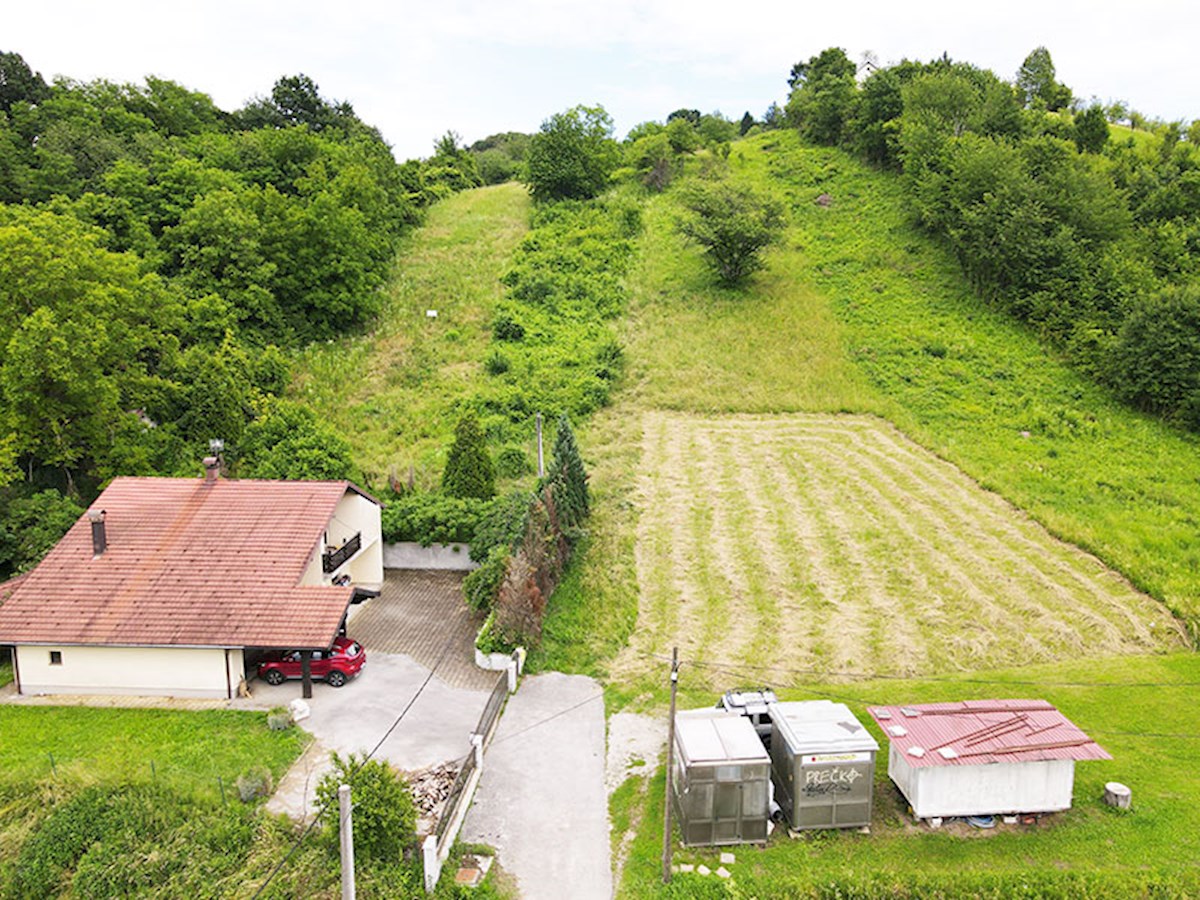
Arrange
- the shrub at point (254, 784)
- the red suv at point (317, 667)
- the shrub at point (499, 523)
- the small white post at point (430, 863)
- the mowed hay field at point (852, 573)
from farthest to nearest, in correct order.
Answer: the shrub at point (499, 523) → the mowed hay field at point (852, 573) → the red suv at point (317, 667) → the shrub at point (254, 784) → the small white post at point (430, 863)

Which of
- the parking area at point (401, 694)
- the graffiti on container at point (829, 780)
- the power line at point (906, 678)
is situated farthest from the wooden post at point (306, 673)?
the graffiti on container at point (829, 780)

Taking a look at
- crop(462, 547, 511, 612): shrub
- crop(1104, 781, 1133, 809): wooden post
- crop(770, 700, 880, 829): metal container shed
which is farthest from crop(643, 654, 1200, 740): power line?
crop(462, 547, 511, 612): shrub

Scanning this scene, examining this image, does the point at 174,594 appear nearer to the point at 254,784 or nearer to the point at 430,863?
the point at 254,784

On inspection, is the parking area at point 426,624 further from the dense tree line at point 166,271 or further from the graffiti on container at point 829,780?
the graffiti on container at point 829,780

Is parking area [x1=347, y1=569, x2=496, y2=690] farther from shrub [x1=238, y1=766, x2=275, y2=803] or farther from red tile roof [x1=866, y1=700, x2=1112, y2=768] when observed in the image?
red tile roof [x1=866, y1=700, x2=1112, y2=768]

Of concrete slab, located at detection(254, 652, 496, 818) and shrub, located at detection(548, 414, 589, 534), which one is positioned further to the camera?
shrub, located at detection(548, 414, 589, 534)

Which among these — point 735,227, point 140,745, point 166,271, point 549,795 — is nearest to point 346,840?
point 549,795
